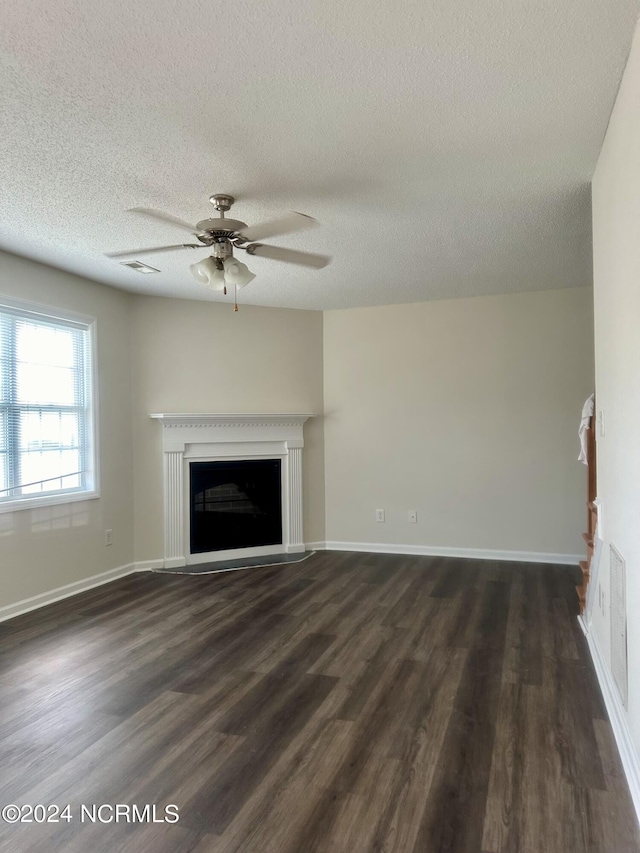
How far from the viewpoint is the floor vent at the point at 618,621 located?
90.4 inches

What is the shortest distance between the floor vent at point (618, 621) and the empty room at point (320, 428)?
1.2 inches

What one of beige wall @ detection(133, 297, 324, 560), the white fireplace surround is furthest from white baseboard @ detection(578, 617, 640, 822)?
beige wall @ detection(133, 297, 324, 560)

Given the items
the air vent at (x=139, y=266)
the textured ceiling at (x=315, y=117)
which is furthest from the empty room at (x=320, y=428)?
the air vent at (x=139, y=266)

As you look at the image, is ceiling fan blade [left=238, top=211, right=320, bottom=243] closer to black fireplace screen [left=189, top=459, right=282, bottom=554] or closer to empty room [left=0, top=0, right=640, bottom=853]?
empty room [left=0, top=0, right=640, bottom=853]

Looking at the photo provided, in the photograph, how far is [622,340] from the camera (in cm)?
228

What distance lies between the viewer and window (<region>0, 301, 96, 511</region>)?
4082 millimetres

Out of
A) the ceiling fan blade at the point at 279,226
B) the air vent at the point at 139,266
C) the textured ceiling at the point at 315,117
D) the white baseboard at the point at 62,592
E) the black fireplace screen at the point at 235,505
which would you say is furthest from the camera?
the black fireplace screen at the point at 235,505

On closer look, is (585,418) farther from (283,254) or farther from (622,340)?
(283,254)

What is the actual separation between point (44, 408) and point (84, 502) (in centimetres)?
85

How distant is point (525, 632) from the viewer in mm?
3551

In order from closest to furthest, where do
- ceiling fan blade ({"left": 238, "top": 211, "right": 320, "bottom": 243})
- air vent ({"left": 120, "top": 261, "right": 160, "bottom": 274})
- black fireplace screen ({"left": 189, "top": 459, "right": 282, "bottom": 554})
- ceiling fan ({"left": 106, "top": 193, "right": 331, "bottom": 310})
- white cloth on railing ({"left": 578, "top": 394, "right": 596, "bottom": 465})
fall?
ceiling fan blade ({"left": 238, "top": 211, "right": 320, "bottom": 243}) → ceiling fan ({"left": 106, "top": 193, "right": 331, "bottom": 310}) → white cloth on railing ({"left": 578, "top": 394, "right": 596, "bottom": 465}) → air vent ({"left": 120, "top": 261, "right": 160, "bottom": 274}) → black fireplace screen ({"left": 189, "top": 459, "right": 282, "bottom": 554})

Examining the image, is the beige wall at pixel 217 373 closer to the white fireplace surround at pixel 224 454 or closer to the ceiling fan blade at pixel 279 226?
the white fireplace surround at pixel 224 454

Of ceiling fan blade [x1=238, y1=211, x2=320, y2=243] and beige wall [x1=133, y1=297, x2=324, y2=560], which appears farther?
beige wall [x1=133, y1=297, x2=324, y2=560]

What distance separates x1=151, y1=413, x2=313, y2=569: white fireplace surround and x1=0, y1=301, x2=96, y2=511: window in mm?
778
